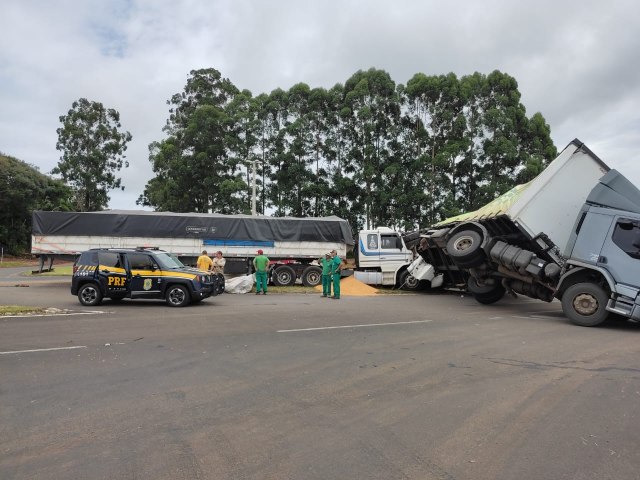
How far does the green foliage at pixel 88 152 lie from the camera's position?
162 ft

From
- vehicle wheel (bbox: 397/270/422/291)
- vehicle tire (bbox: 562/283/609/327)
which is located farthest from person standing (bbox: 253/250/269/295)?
vehicle tire (bbox: 562/283/609/327)

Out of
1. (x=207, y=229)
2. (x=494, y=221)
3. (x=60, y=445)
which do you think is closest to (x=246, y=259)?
(x=207, y=229)

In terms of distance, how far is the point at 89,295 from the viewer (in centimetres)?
1370

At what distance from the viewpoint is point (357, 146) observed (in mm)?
34688

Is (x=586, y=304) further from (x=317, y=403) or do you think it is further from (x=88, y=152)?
(x=88, y=152)

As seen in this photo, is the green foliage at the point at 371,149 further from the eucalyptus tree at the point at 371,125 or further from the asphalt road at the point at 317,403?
the asphalt road at the point at 317,403

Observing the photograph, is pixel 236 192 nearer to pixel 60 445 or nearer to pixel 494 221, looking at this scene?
pixel 494 221

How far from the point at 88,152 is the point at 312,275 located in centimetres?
3865

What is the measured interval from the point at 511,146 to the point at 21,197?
43.1 m

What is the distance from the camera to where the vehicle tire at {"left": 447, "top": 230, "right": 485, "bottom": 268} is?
1283cm

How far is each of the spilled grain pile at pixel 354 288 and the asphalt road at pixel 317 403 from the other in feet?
29.5

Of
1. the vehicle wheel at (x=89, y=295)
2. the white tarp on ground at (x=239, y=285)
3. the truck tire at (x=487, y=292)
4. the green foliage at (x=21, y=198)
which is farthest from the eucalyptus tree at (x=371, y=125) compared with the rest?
the green foliage at (x=21, y=198)

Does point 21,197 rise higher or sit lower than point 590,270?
higher

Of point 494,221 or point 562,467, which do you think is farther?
point 494,221
